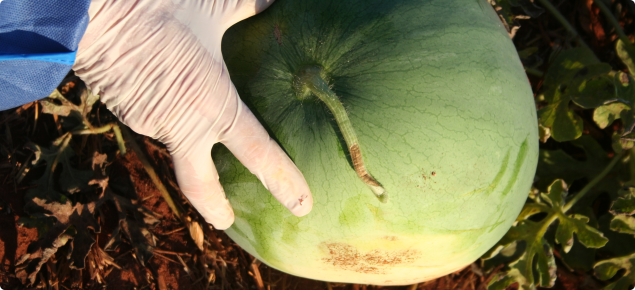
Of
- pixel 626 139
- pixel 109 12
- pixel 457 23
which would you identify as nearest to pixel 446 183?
pixel 457 23

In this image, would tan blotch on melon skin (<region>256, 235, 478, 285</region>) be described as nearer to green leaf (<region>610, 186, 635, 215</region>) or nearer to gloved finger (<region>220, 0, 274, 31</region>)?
green leaf (<region>610, 186, 635, 215</region>)

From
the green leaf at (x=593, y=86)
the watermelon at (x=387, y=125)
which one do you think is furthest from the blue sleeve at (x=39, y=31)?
the green leaf at (x=593, y=86)

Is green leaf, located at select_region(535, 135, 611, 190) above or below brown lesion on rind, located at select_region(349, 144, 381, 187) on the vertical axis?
below

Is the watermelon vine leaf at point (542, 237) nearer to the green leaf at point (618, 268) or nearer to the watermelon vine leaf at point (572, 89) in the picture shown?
the green leaf at point (618, 268)

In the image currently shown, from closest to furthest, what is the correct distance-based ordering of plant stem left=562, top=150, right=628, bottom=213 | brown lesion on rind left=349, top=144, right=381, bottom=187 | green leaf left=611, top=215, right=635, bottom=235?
brown lesion on rind left=349, top=144, right=381, bottom=187 < green leaf left=611, top=215, right=635, bottom=235 < plant stem left=562, top=150, right=628, bottom=213

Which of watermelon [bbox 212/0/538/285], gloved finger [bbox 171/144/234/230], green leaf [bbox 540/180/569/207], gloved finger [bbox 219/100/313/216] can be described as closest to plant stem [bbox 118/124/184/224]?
gloved finger [bbox 171/144/234/230]

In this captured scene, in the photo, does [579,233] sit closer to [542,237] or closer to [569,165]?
[542,237]
